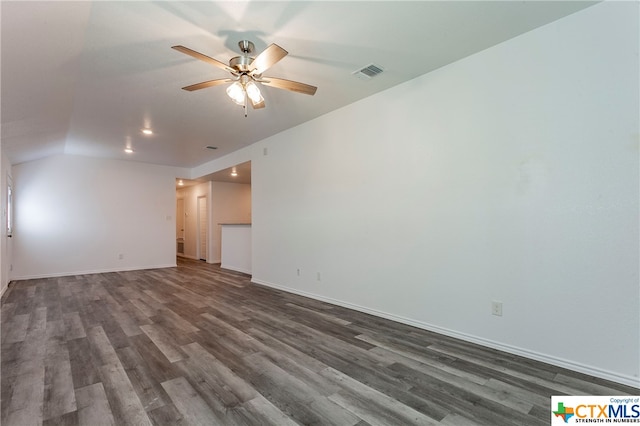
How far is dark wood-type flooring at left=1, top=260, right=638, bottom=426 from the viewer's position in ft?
5.55

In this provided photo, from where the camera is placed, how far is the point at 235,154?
20.0 ft

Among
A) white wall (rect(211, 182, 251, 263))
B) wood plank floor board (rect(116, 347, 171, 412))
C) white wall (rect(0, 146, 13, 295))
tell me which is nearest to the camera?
wood plank floor board (rect(116, 347, 171, 412))

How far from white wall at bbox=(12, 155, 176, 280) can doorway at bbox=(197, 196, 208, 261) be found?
47.0 inches

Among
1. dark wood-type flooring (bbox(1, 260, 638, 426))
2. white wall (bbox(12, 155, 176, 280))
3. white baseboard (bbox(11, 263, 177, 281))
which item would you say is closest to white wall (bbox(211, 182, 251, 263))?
white wall (bbox(12, 155, 176, 280))

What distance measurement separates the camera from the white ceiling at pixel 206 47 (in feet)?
6.70

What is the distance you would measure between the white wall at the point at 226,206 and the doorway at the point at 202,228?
0.48 metres

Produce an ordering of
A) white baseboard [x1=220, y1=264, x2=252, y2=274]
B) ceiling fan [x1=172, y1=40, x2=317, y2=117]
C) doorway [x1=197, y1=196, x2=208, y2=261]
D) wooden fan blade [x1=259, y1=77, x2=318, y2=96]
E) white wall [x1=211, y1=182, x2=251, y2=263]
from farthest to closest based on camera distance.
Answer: doorway [x1=197, y1=196, x2=208, y2=261] → white wall [x1=211, y1=182, x2=251, y2=263] → white baseboard [x1=220, y1=264, x2=252, y2=274] → wooden fan blade [x1=259, y1=77, x2=318, y2=96] → ceiling fan [x1=172, y1=40, x2=317, y2=117]

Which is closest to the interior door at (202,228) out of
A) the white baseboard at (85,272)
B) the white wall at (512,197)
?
the white baseboard at (85,272)

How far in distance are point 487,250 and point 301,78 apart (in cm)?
244

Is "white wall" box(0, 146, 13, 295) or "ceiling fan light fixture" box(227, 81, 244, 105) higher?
"ceiling fan light fixture" box(227, 81, 244, 105)

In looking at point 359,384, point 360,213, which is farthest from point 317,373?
point 360,213

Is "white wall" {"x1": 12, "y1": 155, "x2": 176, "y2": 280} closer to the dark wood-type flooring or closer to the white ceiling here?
the white ceiling

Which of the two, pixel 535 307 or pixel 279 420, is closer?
pixel 279 420

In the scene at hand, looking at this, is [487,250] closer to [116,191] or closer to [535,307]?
[535,307]
